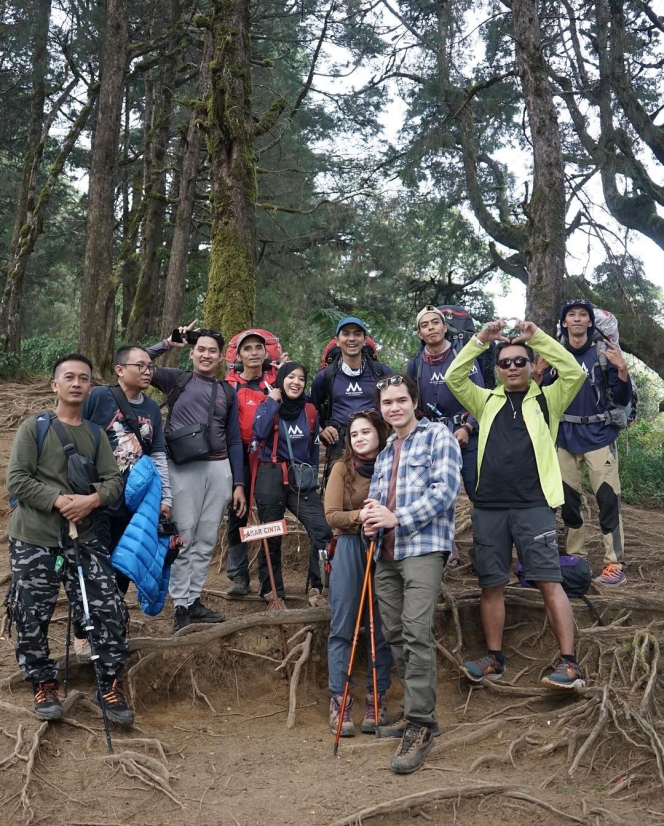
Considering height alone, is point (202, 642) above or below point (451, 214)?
Answer: below

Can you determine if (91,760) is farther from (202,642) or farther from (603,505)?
(603,505)

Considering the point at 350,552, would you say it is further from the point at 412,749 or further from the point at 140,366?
the point at 140,366

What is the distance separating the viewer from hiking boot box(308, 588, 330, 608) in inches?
224

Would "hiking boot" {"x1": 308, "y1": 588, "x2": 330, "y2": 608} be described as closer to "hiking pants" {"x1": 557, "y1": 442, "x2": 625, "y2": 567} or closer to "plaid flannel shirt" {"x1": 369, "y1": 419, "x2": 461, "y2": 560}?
"plaid flannel shirt" {"x1": 369, "y1": 419, "x2": 461, "y2": 560}

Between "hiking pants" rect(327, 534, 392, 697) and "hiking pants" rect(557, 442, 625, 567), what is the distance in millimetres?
2135

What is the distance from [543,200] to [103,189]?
7.10m

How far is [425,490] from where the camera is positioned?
425 cm

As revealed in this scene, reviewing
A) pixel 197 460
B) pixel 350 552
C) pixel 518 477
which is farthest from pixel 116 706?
pixel 518 477

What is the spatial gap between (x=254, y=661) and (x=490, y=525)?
→ 193 cm

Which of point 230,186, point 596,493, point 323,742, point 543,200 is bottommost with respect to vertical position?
point 323,742

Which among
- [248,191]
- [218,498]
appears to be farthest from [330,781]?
[248,191]

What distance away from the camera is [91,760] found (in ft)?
12.8

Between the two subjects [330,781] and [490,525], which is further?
[490,525]

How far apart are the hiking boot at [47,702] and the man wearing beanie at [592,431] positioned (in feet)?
12.7
